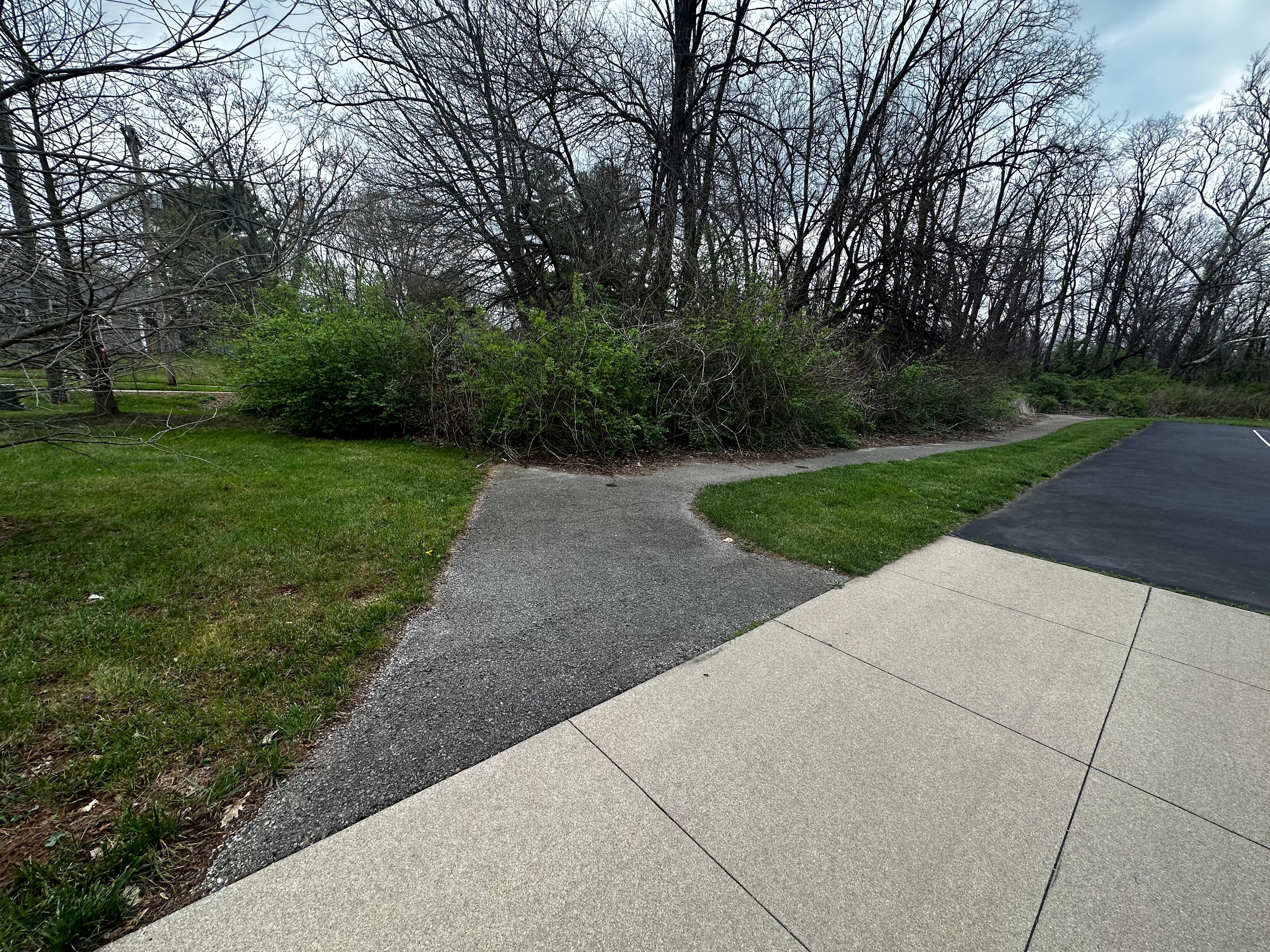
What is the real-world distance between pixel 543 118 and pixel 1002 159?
14750mm

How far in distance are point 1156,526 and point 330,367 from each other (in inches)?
460

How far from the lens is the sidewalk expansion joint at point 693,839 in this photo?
1366mm

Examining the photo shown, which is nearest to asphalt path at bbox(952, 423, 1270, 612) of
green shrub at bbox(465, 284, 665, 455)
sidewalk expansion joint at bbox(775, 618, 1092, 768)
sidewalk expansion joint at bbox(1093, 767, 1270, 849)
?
sidewalk expansion joint at bbox(775, 618, 1092, 768)

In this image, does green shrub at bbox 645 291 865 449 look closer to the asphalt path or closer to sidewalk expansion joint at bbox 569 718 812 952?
the asphalt path

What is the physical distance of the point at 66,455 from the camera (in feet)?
21.3

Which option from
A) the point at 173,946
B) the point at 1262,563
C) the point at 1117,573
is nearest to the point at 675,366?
the point at 1117,573

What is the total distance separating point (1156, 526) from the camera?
5289 mm

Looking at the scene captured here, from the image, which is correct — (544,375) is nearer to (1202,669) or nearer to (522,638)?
(522,638)

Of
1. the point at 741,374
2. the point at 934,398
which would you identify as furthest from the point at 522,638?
the point at 934,398

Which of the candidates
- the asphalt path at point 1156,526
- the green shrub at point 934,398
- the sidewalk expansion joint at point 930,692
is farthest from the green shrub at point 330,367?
the green shrub at point 934,398

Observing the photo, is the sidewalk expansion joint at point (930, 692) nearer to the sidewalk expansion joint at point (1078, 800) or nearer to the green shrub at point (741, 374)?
the sidewalk expansion joint at point (1078, 800)

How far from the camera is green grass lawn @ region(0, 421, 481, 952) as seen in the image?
1.49m

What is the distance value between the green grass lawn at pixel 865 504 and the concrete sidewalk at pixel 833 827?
5.27ft

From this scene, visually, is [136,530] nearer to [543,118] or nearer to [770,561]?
[770,561]
